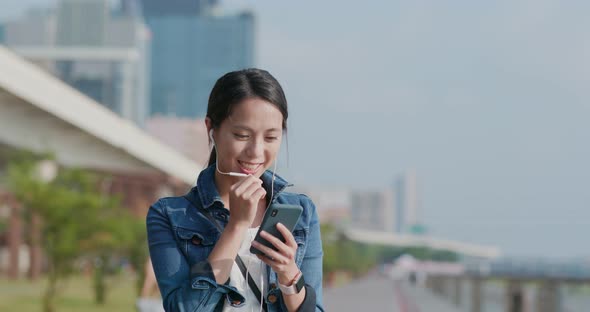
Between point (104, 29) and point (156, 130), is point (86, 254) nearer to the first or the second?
point (156, 130)

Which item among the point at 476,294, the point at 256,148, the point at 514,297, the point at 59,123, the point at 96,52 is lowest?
the point at 96,52

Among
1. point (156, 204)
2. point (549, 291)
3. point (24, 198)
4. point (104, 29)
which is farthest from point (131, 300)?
point (104, 29)

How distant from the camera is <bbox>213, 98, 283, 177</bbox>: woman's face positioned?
2.10 meters

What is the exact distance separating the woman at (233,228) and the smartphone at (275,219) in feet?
0.05

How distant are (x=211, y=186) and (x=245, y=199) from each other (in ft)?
0.77

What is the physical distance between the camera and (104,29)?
193500 millimetres

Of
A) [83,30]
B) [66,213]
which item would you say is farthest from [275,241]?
[83,30]

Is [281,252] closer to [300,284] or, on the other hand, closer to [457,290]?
[300,284]

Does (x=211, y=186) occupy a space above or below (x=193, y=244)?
above

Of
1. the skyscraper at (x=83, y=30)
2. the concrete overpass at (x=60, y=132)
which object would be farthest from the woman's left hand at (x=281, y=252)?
the skyscraper at (x=83, y=30)

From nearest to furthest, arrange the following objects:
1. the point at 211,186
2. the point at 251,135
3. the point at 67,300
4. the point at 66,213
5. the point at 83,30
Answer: the point at 251,135 → the point at 211,186 → the point at 66,213 → the point at 67,300 → the point at 83,30

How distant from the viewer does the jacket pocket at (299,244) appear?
7.24 ft

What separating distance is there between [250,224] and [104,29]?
196946mm

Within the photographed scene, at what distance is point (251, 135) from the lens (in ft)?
6.93
